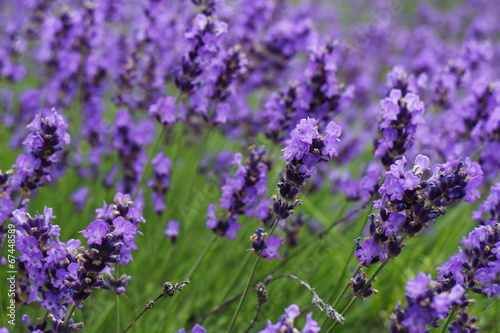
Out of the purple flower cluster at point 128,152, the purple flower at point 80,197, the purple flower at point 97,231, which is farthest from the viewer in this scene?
the purple flower at point 80,197

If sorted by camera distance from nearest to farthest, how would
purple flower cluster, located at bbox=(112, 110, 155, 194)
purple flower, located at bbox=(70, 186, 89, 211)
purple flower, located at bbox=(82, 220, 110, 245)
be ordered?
purple flower, located at bbox=(82, 220, 110, 245), purple flower cluster, located at bbox=(112, 110, 155, 194), purple flower, located at bbox=(70, 186, 89, 211)

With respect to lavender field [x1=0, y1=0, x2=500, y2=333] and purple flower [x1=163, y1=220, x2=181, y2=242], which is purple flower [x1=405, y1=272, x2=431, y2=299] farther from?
purple flower [x1=163, y1=220, x2=181, y2=242]

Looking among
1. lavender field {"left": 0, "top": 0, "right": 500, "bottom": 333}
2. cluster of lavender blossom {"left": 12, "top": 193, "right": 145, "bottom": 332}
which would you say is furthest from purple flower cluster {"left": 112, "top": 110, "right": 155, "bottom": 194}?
cluster of lavender blossom {"left": 12, "top": 193, "right": 145, "bottom": 332}

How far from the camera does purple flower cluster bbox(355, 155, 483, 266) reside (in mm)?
1585

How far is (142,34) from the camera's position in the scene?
Answer: 3.04m

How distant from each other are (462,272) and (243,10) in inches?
100

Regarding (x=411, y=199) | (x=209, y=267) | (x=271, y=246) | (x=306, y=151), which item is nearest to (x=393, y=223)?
(x=411, y=199)

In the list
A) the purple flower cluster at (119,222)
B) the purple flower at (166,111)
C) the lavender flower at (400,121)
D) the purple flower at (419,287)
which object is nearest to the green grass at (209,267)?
the purple flower at (166,111)

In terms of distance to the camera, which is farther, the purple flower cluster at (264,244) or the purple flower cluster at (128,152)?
the purple flower cluster at (128,152)

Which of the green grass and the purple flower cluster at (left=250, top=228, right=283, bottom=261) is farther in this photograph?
the green grass

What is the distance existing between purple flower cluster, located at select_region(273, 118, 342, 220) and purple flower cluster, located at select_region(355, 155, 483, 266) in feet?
0.71

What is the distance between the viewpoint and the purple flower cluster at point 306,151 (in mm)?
1616

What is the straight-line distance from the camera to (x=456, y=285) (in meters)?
1.40

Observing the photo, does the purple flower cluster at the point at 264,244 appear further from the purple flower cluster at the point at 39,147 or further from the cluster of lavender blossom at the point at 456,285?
the purple flower cluster at the point at 39,147
